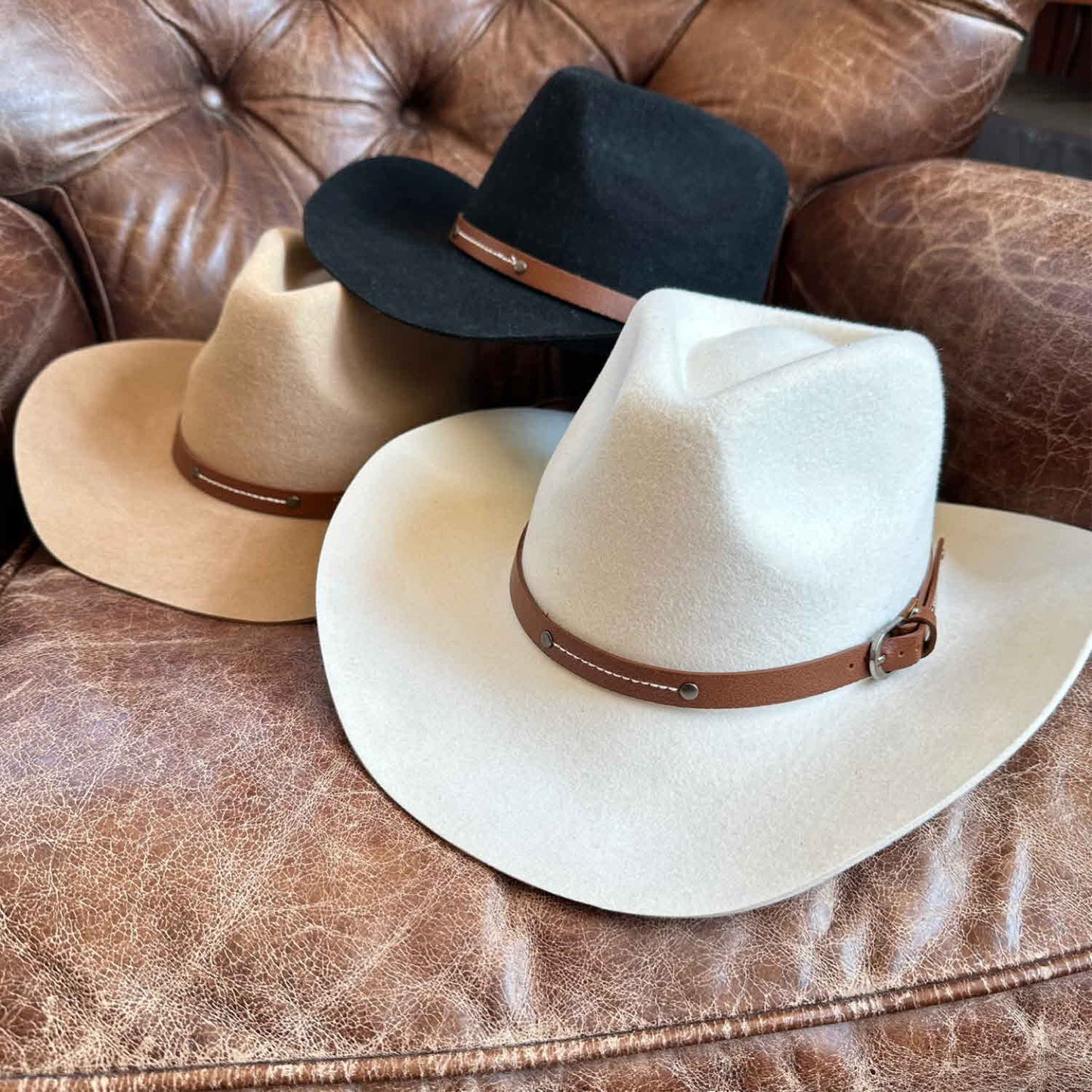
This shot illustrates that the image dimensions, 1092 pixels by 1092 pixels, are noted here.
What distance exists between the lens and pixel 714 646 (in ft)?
2.19

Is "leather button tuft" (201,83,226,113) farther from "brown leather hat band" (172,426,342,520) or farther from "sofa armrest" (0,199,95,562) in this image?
"brown leather hat band" (172,426,342,520)

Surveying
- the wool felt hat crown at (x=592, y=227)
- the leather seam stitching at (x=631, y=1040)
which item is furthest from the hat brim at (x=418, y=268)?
the leather seam stitching at (x=631, y=1040)

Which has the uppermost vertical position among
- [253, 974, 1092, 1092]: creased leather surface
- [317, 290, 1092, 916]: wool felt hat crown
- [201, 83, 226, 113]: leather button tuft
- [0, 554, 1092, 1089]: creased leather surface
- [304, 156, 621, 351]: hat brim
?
[201, 83, 226, 113]: leather button tuft

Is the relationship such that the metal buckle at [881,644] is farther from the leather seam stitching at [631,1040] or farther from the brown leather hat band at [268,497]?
the brown leather hat band at [268,497]

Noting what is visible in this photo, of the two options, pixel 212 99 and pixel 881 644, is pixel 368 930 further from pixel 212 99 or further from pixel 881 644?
pixel 212 99

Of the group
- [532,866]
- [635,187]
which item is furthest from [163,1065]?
[635,187]

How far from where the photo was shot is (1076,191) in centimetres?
94

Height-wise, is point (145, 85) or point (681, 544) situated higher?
point (145, 85)

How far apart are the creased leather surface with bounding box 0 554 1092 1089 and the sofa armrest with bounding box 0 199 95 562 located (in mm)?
409

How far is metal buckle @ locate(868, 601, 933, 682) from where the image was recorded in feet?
2.29

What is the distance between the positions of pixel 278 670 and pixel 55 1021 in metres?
0.29

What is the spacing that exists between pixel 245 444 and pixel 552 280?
0.32 metres

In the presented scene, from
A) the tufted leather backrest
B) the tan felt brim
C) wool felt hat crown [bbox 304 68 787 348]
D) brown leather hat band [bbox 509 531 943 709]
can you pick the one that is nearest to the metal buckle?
brown leather hat band [bbox 509 531 943 709]

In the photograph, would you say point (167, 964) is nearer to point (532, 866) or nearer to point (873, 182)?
point (532, 866)
